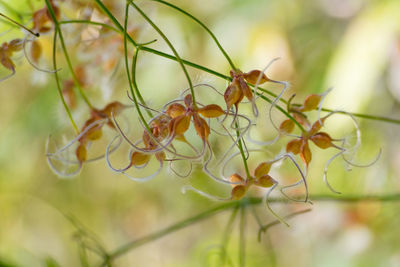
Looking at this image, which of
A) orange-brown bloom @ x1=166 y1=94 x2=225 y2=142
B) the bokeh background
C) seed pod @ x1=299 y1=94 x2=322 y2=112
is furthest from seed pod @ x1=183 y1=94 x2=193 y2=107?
the bokeh background

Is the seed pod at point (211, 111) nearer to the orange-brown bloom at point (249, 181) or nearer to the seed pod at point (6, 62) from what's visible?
the orange-brown bloom at point (249, 181)

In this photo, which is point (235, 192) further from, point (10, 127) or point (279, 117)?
point (10, 127)

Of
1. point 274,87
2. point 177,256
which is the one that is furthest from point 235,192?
point 177,256

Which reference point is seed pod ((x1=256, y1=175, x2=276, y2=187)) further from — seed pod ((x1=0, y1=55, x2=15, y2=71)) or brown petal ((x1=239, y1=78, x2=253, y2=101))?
seed pod ((x1=0, y1=55, x2=15, y2=71))

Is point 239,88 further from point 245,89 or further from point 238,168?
point 238,168

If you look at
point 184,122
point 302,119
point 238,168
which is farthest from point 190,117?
point 238,168

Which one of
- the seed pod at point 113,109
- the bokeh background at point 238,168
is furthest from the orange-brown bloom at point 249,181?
the bokeh background at point 238,168
